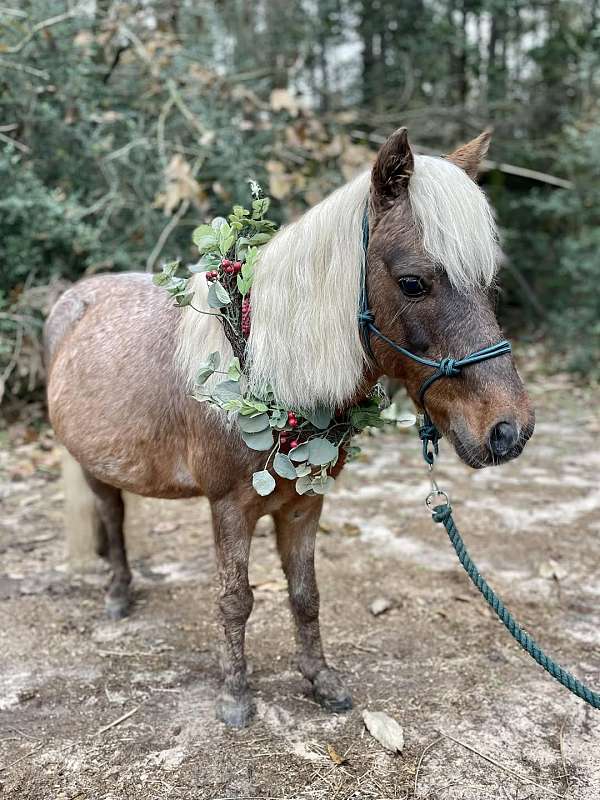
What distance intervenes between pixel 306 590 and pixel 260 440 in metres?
0.81

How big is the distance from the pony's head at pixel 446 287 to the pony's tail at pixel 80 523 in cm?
242

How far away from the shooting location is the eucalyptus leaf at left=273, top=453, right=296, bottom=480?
2.11m

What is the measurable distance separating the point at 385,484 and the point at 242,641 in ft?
8.97

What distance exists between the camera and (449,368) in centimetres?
179

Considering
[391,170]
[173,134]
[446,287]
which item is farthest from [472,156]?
[173,134]

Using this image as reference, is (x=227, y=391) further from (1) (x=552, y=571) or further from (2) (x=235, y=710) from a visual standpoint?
(1) (x=552, y=571)

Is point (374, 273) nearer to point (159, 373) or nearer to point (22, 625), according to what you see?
point (159, 373)

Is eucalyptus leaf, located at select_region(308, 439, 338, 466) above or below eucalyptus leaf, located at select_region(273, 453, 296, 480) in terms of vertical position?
above

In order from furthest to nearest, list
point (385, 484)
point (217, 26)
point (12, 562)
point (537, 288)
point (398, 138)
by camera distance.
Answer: point (537, 288), point (217, 26), point (385, 484), point (12, 562), point (398, 138)

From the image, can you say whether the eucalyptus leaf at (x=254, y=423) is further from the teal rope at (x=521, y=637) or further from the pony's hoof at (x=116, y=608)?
the pony's hoof at (x=116, y=608)

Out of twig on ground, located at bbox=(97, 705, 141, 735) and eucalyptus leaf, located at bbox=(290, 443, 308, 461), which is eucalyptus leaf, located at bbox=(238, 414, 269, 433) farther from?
twig on ground, located at bbox=(97, 705, 141, 735)

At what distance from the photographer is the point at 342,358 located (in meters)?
1.98

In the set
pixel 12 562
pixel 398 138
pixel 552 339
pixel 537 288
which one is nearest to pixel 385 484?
pixel 12 562

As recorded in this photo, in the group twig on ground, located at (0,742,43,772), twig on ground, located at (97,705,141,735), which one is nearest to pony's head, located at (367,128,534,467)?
twig on ground, located at (97,705,141,735)
